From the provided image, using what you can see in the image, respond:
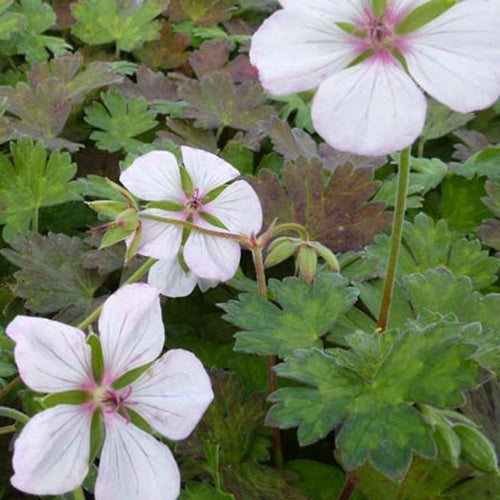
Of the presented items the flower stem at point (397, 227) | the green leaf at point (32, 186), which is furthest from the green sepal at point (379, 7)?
the green leaf at point (32, 186)

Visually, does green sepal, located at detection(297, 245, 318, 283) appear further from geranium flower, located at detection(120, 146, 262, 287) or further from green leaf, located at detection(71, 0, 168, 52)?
green leaf, located at detection(71, 0, 168, 52)

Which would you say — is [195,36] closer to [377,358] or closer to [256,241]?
[256,241]

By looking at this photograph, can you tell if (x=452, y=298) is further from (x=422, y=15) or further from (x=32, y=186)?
(x=32, y=186)

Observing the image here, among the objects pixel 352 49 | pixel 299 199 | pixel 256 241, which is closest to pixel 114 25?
pixel 299 199

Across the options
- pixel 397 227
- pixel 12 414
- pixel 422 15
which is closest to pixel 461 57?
pixel 422 15

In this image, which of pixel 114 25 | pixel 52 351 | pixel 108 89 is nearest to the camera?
pixel 52 351
